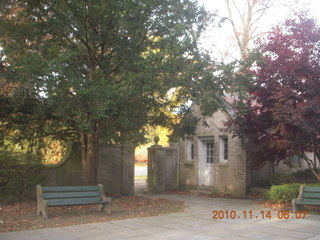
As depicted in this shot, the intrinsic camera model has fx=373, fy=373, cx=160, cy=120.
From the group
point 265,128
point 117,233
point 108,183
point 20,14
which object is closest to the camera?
point 117,233

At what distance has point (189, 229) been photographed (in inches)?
328

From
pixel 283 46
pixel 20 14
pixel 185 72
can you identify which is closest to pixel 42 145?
pixel 20 14

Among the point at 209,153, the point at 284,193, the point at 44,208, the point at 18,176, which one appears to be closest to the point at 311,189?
the point at 284,193

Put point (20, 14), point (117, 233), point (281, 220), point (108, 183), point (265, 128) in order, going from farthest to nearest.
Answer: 1. point (108, 183)
2. point (265, 128)
3. point (20, 14)
4. point (281, 220)
5. point (117, 233)

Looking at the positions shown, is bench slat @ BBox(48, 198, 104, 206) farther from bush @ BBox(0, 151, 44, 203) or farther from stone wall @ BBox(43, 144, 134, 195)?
stone wall @ BBox(43, 144, 134, 195)

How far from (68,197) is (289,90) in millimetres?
7266

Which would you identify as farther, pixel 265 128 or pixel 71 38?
pixel 265 128

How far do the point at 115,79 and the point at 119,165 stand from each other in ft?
16.1

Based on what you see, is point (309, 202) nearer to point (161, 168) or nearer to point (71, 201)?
point (71, 201)

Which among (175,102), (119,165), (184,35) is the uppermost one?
(184,35)

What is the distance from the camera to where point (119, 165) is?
1587cm

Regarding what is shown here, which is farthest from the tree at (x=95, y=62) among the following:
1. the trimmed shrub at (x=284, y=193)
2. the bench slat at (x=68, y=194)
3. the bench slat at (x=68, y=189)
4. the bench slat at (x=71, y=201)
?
the trimmed shrub at (x=284, y=193)

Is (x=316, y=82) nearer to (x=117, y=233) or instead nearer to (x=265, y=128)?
(x=265, y=128)

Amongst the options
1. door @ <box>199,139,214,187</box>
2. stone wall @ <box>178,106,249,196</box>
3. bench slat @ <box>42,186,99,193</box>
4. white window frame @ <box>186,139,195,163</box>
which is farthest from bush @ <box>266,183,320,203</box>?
white window frame @ <box>186,139,195,163</box>
